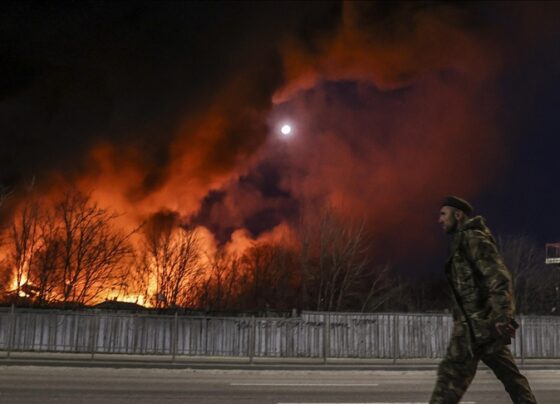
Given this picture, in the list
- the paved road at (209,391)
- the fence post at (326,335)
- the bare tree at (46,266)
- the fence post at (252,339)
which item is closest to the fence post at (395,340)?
the fence post at (326,335)

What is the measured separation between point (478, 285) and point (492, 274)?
0.46ft

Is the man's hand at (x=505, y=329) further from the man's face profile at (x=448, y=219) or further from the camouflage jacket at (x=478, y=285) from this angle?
the man's face profile at (x=448, y=219)

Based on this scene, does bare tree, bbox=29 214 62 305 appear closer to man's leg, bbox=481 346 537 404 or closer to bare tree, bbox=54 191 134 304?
bare tree, bbox=54 191 134 304

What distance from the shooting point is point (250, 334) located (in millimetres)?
18266

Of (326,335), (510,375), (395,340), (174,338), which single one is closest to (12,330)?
(174,338)

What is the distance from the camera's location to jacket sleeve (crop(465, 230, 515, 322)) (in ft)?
13.0

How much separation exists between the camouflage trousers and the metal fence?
13396 mm

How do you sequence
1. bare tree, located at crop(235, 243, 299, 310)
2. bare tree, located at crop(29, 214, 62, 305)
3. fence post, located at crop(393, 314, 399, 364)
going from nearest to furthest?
1. fence post, located at crop(393, 314, 399, 364)
2. bare tree, located at crop(29, 214, 62, 305)
3. bare tree, located at crop(235, 243, 299, 310)

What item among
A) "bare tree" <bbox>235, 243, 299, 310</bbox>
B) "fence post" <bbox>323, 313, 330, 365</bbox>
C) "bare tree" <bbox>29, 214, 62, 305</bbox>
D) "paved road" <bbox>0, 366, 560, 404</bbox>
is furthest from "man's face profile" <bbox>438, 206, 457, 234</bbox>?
"bare tree" <bbox>235, 243, 299, 310</bbox>

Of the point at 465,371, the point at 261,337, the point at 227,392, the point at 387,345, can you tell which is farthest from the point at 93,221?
the point at 465,371

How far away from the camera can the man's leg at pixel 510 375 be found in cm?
419

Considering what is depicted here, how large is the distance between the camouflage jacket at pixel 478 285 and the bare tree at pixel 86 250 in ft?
87.1

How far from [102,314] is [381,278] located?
1915cm

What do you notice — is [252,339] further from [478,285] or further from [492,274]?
[492,274]
